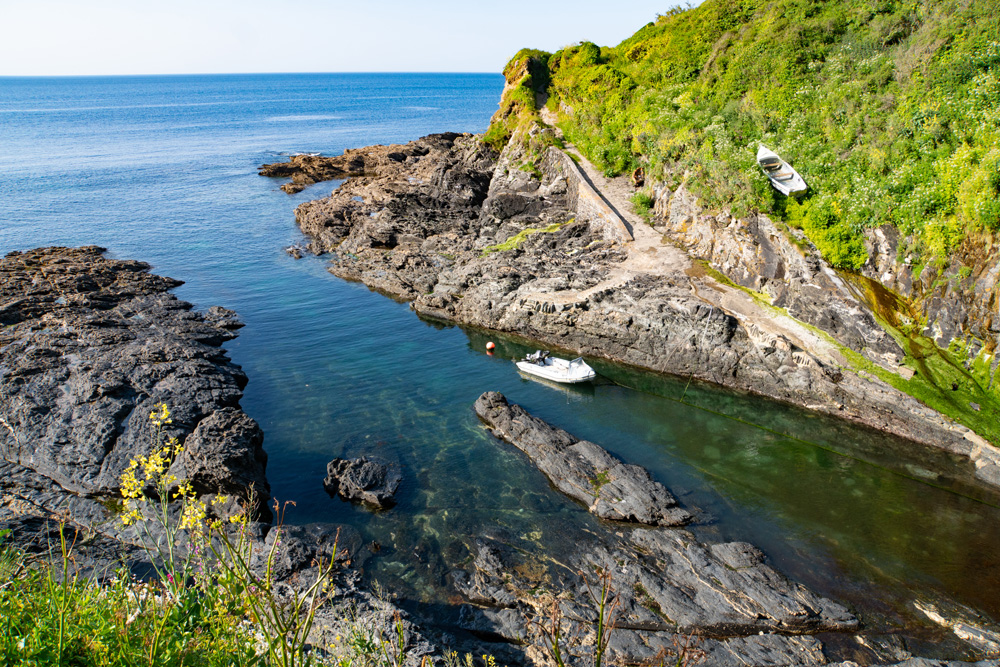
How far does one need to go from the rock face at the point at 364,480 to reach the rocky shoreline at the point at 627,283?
511 inches

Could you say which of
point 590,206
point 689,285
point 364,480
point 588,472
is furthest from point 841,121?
point 364,480

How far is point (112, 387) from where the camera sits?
20.7 meters

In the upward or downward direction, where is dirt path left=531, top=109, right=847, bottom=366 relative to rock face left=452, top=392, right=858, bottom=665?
upward

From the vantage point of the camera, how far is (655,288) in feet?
94.7

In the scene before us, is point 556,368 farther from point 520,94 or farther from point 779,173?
point 520,94

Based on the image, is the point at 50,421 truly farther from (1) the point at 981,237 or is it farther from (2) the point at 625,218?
(1) the point at 981,237

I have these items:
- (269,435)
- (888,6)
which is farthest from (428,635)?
(888,6)

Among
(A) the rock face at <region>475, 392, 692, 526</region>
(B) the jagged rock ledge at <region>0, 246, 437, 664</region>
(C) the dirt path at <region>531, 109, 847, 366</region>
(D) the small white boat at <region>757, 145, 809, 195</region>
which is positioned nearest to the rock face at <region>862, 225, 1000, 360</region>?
(C) the dirt path at <region>531, 109, 847, 366</region>

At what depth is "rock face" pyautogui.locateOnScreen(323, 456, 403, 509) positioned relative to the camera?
730 inches

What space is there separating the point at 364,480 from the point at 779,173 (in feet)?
82.0

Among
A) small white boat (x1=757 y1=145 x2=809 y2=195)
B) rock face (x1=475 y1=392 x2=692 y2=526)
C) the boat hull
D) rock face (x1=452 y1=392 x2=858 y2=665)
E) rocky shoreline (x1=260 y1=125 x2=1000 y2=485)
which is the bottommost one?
rock face (x1=452 y1=392 x2=858 y2=665)

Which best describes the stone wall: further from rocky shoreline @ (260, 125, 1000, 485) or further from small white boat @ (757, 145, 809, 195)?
small white boat @ (757, 145, 809, 195)

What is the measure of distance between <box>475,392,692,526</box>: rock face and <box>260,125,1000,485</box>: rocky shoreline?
7960 millimetres

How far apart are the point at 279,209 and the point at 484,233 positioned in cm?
2377
